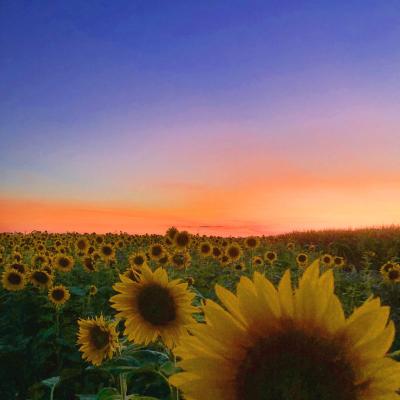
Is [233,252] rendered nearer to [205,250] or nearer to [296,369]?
[205,250]

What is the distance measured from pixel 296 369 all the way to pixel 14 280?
29.4 feet

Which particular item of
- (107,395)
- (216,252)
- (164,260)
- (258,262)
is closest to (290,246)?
(258,262)

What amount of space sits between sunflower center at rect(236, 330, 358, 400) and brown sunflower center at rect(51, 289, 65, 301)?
734 cm

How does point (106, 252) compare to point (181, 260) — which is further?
point (106, 252)

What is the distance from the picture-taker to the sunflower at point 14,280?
9469mm

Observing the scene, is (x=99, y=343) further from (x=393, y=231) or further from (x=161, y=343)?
(x=393, y=231)

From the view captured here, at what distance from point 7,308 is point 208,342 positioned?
356 inches

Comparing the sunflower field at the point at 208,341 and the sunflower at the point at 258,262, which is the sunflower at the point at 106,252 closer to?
the sunflower field at the point at 208,341

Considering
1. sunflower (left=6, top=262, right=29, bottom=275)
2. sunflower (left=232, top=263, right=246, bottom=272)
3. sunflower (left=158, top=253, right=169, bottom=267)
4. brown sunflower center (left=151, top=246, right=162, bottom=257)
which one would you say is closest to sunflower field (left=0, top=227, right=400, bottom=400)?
sunflower (left=6, top=262, right=29, bottom=275)

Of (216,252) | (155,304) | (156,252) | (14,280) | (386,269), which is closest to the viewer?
(155,304)

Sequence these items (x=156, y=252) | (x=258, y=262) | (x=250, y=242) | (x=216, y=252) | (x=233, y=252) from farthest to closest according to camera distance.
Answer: (x=250, y=242), (x=258, y=262), (x=216, y=252), (x=233, y=252), (x=156, y=252)

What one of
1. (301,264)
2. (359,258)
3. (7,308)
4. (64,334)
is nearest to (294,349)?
(64,334)

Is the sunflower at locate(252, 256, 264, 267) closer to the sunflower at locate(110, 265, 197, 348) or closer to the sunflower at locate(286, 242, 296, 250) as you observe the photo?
the sunflower at locate(286, 242, 296, 250)

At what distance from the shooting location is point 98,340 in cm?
436
